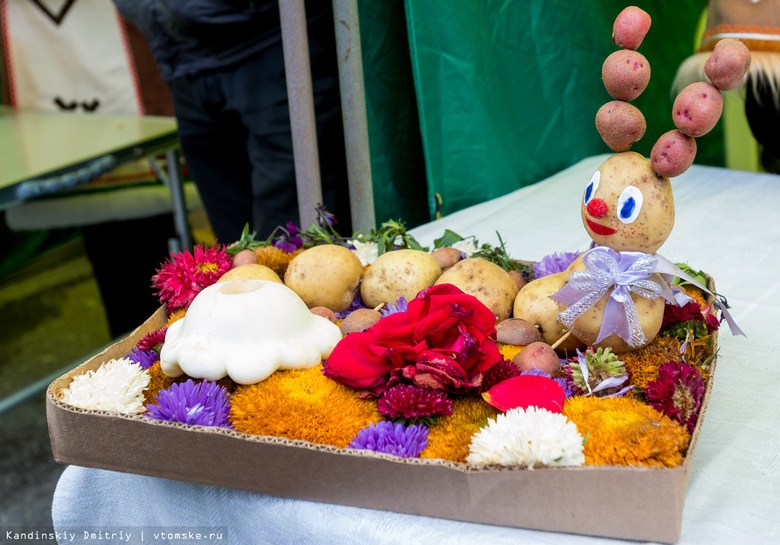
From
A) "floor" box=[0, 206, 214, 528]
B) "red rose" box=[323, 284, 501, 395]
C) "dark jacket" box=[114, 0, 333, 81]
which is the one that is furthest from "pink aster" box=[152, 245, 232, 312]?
"floor" box=[0, 206, 214, 528]

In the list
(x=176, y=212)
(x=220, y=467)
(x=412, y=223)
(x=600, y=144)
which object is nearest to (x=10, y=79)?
(x=176, y=212)

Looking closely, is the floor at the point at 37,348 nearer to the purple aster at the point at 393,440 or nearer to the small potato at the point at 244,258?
the small potato at the point at 244,258

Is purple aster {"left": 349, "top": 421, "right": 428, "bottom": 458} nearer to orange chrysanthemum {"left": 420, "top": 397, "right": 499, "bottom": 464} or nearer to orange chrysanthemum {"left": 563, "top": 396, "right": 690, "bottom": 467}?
orange chrysanthemum {"left": 420, "top": 397, "right": 499, "bottom": 464}

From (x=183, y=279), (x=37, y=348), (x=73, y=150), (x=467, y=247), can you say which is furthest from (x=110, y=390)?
(x=37, y=348)

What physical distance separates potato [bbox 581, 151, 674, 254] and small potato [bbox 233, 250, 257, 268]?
395 millimetres

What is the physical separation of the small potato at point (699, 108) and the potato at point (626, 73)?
3 cm

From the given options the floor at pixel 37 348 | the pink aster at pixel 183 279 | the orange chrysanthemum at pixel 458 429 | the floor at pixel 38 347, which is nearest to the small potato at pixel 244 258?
the pink aster at pixel 183 279

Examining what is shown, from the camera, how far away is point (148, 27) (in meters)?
1.42

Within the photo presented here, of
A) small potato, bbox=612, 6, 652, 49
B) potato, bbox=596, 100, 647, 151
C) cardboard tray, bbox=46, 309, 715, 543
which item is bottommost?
cardboard tray, bbox=46, 309, 715, 543

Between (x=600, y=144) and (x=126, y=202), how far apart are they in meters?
1.20

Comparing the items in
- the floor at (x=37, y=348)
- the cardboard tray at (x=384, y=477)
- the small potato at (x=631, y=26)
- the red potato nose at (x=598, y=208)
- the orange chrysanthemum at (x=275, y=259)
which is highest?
the small potato at (x=631, y=26)

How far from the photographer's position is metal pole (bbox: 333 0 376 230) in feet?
3.59

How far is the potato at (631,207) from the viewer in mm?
613

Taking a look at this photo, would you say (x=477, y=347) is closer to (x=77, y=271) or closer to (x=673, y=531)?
(x=673, y=531)
